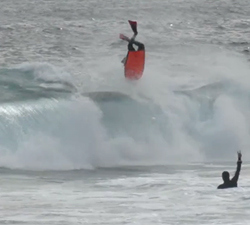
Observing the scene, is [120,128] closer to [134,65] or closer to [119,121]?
[119,121]

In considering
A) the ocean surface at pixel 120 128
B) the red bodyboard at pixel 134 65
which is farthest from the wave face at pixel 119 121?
the red bodyboard at pixel 134 65

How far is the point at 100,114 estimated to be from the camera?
20.5 meters

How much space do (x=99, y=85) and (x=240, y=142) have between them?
152 inches

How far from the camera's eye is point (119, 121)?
20688 mm

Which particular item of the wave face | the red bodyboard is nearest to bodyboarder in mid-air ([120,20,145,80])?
the red bodyboard

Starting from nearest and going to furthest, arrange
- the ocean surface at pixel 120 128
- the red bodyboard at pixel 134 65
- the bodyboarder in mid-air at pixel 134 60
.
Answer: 1. the ocean surface at pixel 120 128
2. the bodyboarder in mid-air at pixel 134 60
3. the red bodyboard at pixel 134 65

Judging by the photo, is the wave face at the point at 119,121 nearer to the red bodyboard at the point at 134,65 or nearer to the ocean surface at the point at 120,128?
the ocean surface at the point at 120,128

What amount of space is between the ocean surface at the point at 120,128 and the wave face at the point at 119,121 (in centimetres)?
3

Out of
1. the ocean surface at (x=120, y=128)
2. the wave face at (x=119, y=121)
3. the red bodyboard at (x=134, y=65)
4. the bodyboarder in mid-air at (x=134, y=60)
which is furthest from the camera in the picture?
the red bodyboard at (x=134, y=65)

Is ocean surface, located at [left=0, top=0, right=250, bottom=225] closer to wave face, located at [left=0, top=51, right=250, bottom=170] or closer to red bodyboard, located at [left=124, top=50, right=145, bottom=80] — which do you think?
wave face, located at [left=0, top=51, right=250, bottom=170]

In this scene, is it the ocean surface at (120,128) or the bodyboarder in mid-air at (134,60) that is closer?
the ocean surface at (120,128)

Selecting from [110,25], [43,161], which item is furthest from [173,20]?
[43,161]

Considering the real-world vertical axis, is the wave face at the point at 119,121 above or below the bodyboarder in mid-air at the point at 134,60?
below

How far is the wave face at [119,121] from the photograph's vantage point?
739 inches
